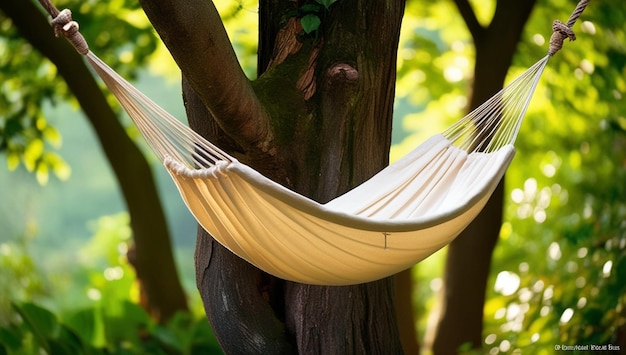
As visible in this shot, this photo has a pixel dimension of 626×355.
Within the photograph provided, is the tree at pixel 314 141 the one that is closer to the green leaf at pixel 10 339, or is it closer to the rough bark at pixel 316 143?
the rough bark at pixel 316 143

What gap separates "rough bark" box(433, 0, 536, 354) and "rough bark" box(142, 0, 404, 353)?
2.68 feet

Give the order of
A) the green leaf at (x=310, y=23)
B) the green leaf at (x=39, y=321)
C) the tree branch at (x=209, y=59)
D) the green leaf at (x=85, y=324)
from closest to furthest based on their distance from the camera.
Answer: the tree branch at (x=209, y=59) → the green leaf at (x=310, y=23) → the green leaf at (x=39, y=321) → the green leaf at (x=85, y=324)

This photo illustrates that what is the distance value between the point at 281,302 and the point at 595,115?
5.89 ft

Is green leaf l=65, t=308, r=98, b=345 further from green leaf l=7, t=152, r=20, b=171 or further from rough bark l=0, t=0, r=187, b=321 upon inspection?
green leaf l=7, t=152, r=20, b=171

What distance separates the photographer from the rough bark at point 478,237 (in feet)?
7.32

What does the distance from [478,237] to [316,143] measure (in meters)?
1.09

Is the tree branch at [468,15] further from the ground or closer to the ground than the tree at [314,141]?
further from the ground

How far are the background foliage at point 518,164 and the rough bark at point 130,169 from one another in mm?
116

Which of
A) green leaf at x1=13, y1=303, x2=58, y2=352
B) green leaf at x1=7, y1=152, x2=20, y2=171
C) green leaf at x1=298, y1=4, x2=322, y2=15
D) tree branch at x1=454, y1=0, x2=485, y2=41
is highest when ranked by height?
tree branch at x1=454, y1=0, x2=485, y2=41

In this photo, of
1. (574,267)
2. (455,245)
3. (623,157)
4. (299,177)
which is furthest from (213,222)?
(623,157)

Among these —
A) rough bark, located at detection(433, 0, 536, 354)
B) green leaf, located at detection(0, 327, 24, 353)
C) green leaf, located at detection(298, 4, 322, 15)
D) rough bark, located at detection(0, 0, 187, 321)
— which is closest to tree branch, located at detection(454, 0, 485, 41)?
rough bark, located at detection(433, 0, 536, 354)

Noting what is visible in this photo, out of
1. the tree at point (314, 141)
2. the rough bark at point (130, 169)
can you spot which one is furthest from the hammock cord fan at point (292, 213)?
the rough bark at point (130, 169)

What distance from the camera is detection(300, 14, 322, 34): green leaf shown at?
4.65ft

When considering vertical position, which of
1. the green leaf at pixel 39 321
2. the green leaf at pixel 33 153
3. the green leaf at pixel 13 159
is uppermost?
the green leaf at pixel 33 153
